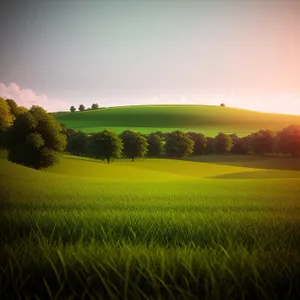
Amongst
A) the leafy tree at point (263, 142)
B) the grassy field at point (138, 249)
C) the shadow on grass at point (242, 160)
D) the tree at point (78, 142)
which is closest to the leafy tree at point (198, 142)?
the shadow on grass at point (242, 160)

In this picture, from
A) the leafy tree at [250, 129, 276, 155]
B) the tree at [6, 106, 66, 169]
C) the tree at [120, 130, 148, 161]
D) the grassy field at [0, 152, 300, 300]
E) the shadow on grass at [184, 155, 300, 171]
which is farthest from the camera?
the tree at [6, 106, 66, 169]

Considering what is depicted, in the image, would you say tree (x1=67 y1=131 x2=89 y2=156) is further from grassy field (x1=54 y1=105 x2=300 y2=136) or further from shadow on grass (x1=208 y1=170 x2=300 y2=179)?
shadow on grass (x1=208 y1=170 x2=300 y2=179)

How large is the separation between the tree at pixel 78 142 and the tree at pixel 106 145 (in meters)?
0.11

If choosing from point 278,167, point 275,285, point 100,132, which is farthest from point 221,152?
point 275,285

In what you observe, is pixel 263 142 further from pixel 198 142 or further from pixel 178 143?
pixel 178 143

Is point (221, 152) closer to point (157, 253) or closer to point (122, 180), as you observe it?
point (122, 180)

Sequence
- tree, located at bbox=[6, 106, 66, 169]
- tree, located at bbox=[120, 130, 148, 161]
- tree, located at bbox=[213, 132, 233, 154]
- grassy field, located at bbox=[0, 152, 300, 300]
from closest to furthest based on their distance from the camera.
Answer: grassy field, located at bbox=[0, 152, 300, 300] < tree, located at bbox=[120, 130, 148, 161] < tree, located at bbox=[213, 132, 233, 154] < tree, located at bbox=[6, 106, 66, 169]

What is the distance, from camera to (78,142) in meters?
4.30

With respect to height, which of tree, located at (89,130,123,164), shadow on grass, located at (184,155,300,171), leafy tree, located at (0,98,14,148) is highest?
leafy tree, located at (0,98,14,148)

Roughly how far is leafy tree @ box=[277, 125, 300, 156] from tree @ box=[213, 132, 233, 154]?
2.44 feet

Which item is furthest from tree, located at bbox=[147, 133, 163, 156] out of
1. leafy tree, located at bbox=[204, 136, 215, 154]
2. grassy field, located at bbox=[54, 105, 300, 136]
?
leafy tree, located at bbox=[204, 136, 215, 154]

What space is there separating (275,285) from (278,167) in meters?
3.45

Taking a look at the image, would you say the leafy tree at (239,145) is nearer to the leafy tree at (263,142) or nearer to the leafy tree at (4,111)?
the leafy tree at (263,142)

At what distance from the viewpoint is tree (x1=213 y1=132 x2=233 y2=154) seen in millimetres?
4496
